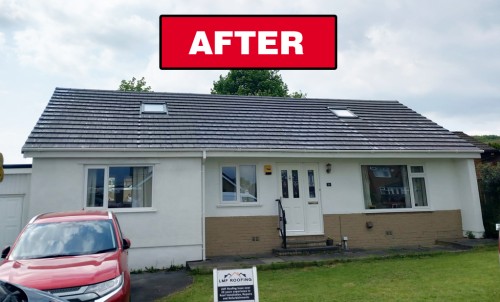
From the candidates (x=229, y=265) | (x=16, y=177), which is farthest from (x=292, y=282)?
(x=16, y=177)

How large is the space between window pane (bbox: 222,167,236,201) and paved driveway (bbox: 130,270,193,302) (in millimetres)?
2749

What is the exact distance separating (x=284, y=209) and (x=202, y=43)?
19.0 ft

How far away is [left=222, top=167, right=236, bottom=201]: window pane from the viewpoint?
11172 mm

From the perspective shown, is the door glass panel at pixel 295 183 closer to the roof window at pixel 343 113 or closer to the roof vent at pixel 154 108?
the roof window at pixel 343 113

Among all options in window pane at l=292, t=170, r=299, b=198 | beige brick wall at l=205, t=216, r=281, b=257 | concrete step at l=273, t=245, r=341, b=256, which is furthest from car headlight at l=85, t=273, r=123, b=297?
window pane at l=292, t=170, r=299, b=198

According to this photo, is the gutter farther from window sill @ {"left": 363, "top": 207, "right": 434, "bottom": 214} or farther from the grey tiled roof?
window sill @ {"left": 363, "top": 207, "right": 434, "bottom": 214}

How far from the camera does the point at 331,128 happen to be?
42.9ft

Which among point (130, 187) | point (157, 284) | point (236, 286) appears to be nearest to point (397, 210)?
point (157, 284)

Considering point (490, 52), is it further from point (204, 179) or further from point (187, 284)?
point (187, 284)

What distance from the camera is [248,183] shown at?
11.4m

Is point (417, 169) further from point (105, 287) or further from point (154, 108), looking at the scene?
point (105, 287)

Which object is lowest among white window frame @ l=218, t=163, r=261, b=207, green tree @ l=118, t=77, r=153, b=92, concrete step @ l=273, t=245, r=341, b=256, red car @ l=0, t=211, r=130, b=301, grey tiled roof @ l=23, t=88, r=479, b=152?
concrete step @ l=273, t=245, r=341, b=256

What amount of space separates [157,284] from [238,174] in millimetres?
4375

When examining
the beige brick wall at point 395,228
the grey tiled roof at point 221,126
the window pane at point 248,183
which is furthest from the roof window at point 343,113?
the window pane at point 248,183
